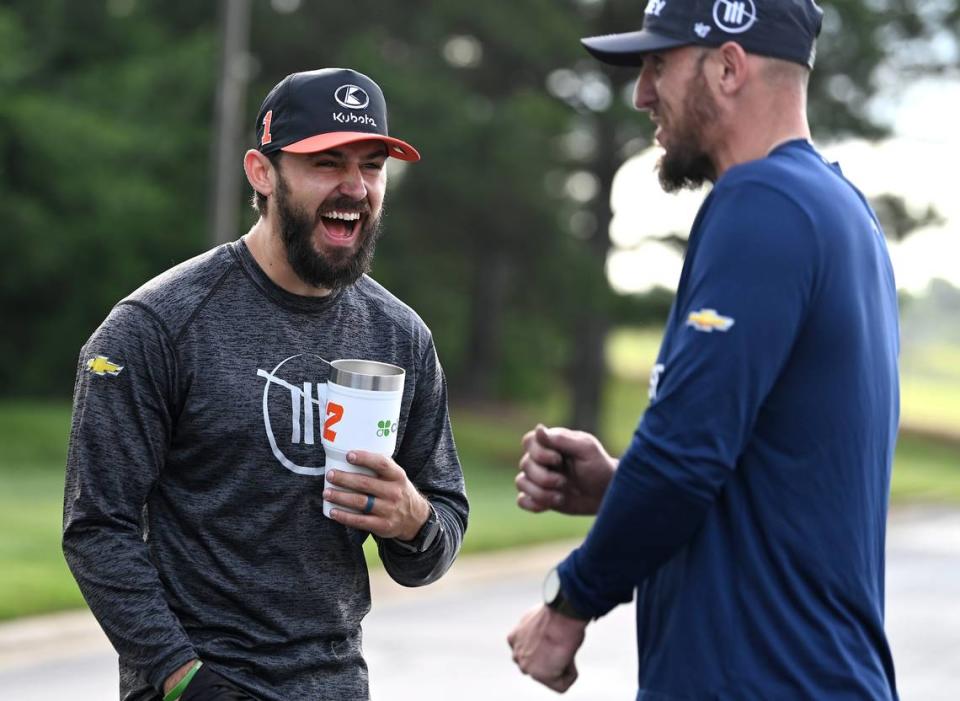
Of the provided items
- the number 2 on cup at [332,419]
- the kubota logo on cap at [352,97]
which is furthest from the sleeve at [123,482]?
the kubota logo on cap at [352,97]

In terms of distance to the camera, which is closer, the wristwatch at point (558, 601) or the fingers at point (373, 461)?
the wristwatch at point (558, 601)

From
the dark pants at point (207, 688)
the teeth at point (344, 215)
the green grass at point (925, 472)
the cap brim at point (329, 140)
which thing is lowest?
the green grass at point (925, 472)

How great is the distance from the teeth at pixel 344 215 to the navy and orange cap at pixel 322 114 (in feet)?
0.46

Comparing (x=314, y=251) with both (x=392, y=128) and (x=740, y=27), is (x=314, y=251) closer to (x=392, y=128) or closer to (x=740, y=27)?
(x=740, y=27)

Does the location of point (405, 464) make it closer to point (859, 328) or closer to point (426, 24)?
point (859, 328)

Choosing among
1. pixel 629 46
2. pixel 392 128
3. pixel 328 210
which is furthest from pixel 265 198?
pixel 392 128

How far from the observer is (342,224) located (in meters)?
3.43

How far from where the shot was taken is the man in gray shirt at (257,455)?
3.11 metres

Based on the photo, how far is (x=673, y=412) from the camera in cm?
261

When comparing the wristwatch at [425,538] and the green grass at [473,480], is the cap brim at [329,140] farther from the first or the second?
the green grass at [473,480]

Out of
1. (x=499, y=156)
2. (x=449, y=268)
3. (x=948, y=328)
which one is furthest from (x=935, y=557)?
(x=948, y=328)

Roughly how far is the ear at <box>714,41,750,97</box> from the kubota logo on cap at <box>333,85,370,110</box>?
91 cm

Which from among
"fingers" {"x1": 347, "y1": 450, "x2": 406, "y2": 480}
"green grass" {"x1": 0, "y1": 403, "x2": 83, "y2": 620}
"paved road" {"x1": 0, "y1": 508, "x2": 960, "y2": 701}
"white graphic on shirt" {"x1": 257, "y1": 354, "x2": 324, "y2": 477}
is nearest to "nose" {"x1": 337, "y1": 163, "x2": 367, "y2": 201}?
"white graphic on shirt" {"x1": 257, "y1": 354, "x2": 324, "y2": 477}

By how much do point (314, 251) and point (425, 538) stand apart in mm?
659
